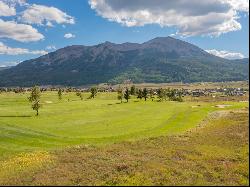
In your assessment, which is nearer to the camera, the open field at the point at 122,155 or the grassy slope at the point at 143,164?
the grassy slope at the point at 143,164

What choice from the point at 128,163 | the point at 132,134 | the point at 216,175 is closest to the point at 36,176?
the point at 128,163

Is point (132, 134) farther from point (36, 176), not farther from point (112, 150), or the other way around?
point (36, 176)

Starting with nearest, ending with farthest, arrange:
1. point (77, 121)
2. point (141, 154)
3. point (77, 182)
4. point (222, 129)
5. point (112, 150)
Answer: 1. point (77, 182)
2. point (141, 154)
3. point (112, 150)
4. point (222, 129)
5. point (77, 121)

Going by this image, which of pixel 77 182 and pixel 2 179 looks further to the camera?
pixel 2 179

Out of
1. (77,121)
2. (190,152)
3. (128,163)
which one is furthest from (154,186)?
(77,121)

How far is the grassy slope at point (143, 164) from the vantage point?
121 feet

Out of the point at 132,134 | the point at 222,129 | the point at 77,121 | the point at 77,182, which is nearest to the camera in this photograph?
the point at 77,182

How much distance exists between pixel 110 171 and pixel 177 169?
690 centimetres

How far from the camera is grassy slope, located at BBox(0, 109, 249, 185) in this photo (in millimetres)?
36875

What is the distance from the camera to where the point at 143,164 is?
142 ft

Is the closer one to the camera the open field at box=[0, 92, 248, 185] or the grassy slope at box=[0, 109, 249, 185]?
the grassy slope at box=[0, 109, 249, 185]

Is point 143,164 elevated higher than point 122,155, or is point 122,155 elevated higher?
point 143,164

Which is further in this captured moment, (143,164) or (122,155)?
(122,155)

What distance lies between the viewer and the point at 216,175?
38.4 metres
